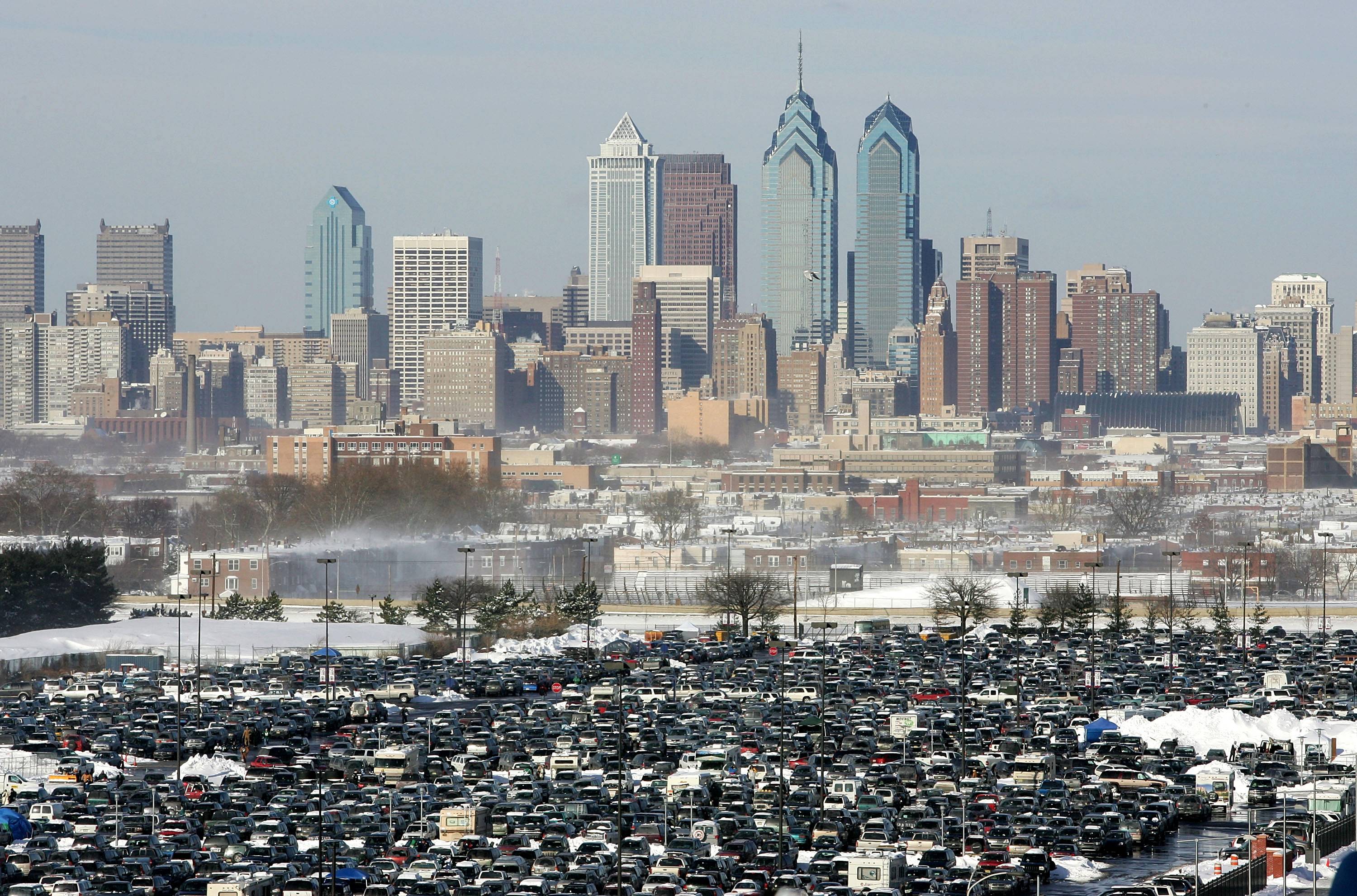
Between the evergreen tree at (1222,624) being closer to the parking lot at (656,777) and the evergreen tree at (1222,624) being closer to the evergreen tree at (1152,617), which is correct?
the evergreen tree at (1152,617)

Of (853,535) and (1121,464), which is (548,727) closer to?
(853,535)

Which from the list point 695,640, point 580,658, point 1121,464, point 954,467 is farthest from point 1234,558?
point 1121,464

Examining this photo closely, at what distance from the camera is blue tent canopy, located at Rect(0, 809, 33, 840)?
94.5ft

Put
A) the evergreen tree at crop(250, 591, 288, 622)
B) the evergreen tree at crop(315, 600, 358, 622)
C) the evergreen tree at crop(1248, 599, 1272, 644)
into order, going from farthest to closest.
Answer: the evergreen tree at crop(250, 591, 288, 622) → the evergreen tree at crop(315, 600, 358, 622) → the evergreen tree at crop(1248, 599, 1272, 644)

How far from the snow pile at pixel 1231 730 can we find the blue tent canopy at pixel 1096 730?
0.99 ft

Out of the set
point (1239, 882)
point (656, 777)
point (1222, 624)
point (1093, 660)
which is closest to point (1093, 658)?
point (1093, 660)

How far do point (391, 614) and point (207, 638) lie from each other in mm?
7602

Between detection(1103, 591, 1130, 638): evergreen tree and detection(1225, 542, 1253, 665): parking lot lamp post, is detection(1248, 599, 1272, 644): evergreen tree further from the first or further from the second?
detection(1103, 591, 1130, 638): evergreen tree

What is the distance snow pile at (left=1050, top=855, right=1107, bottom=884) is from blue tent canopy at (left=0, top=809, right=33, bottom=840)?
12641 mm

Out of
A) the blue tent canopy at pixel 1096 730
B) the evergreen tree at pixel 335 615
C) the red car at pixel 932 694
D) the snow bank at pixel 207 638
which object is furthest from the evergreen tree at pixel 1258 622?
the evergreen tree at pixel 335 615

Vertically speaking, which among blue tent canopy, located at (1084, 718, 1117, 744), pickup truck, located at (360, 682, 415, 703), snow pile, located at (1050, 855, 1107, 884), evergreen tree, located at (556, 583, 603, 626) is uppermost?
evergreen tree, located at (556, 583, 603, 626)

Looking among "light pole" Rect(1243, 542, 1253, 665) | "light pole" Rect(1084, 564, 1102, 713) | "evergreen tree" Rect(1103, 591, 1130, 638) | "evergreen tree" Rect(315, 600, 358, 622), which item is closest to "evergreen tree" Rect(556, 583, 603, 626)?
"evergreen tree" Rect(315, 600, 358, 622)

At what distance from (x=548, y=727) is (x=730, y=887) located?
12.5 metres

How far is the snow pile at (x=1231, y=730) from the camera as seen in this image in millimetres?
36875
